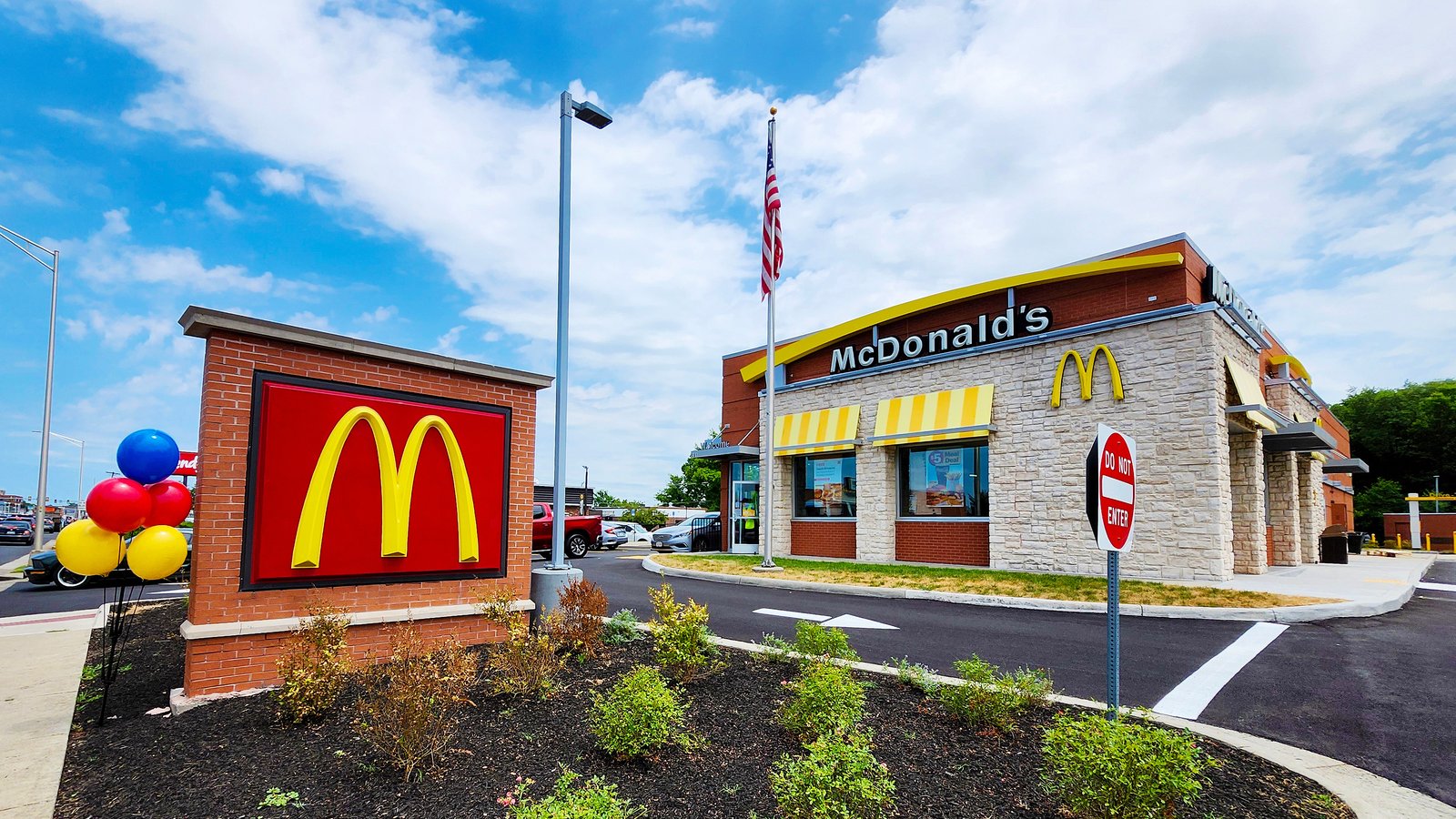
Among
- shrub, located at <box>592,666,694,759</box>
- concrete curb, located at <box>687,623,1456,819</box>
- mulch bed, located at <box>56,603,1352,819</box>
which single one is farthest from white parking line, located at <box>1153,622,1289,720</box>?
shrub, located at <box>592,666,694,759</box>

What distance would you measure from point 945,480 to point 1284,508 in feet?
→ 32.1

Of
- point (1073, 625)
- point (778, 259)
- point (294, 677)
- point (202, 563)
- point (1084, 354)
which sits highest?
point (778, 259)

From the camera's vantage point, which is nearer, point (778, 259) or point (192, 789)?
point (192, 789)

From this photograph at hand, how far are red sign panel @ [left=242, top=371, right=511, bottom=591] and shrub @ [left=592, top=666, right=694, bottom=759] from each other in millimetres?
3040

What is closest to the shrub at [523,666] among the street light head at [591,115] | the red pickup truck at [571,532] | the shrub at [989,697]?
the shrub at [989,697]

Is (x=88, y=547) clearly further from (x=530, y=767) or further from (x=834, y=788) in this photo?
(x=834, y=788)

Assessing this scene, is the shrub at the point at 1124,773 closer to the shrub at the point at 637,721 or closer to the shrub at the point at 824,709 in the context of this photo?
the shrub at the point at 824,709

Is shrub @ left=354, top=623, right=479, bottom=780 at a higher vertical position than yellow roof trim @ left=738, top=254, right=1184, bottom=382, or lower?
lower

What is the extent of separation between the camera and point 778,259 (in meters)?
17.9

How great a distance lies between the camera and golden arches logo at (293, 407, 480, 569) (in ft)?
19.4

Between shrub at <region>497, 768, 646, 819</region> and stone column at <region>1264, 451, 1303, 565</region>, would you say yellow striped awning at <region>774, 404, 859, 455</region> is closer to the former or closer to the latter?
stone column at <region>1264, 451, 1303, 565</region>

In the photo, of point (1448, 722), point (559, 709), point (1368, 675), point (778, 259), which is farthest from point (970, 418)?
point (559, 709)

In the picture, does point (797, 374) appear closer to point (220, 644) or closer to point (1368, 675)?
point (1368, 675)

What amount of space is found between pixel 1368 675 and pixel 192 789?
33.2 feet
